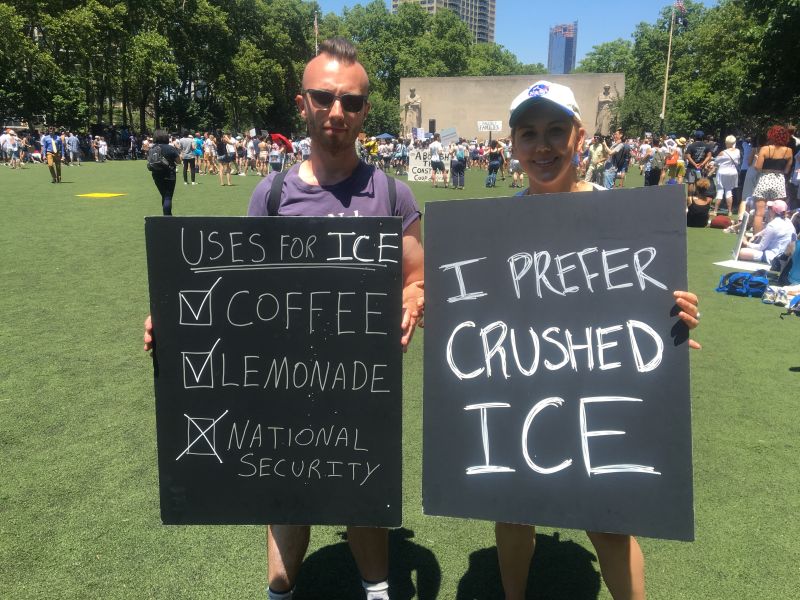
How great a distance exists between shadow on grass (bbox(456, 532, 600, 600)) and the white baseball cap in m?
1.89

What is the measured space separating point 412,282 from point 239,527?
166 centimetres

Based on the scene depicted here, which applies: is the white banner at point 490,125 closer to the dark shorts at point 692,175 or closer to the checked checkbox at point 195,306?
the dark shorts at point 692,175

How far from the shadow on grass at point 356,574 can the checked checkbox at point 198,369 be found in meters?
1.14

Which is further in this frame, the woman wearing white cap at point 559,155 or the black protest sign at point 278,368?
the woman wearing white cap at point 559,155

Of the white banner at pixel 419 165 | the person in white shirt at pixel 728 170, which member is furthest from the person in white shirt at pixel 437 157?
the person in white shirt at pixel 728 170

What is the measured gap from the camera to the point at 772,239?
8.78 m

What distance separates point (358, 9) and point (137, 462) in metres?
84.0

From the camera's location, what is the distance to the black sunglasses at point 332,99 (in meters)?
2.11

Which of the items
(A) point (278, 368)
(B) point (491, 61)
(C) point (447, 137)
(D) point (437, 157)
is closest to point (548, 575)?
(A) point (278, 368)

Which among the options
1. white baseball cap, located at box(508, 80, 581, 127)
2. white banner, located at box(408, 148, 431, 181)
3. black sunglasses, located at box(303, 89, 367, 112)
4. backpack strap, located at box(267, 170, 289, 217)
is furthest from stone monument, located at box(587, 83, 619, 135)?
backpack strap, located at box(267, 170, 289, 217)

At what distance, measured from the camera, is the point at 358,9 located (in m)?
78.0

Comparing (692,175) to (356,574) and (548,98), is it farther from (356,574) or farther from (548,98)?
(356,574)

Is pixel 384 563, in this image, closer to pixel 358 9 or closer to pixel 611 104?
pixel 611 104

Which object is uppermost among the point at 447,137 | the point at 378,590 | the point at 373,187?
the point at 447,137
